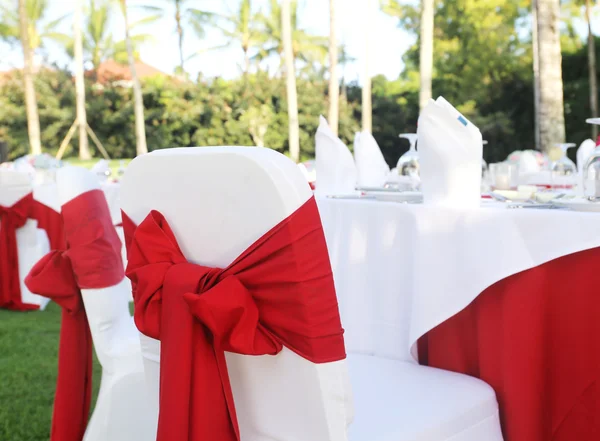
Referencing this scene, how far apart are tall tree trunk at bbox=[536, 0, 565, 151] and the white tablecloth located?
6015 mm

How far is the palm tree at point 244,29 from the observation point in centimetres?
2977

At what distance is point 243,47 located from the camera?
98.9 feet

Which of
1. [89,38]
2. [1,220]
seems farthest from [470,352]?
[89,38]

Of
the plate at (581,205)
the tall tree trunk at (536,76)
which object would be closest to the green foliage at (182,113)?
the tall tree trunk at (536,76)

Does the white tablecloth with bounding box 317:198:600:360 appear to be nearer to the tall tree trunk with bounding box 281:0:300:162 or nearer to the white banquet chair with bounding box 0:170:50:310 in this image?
the white banquet chair with bounding box 0:170:50:310

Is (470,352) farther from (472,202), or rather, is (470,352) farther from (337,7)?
(337,7)

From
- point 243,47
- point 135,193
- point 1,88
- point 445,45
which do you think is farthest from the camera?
point 243,47

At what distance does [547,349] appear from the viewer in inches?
52.5

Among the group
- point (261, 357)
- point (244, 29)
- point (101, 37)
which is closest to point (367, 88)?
point (244, 29)

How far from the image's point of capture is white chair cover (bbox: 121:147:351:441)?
2.92 ft

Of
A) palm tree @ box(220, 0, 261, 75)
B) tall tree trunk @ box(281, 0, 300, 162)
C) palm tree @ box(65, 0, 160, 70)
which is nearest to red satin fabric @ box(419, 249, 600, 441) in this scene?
tall tree trunk @ box(281, 0, 300, 162)

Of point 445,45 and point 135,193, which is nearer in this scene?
point 135,193

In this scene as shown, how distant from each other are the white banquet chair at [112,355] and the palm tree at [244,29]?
2882 cm

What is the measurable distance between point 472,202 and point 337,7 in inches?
592
